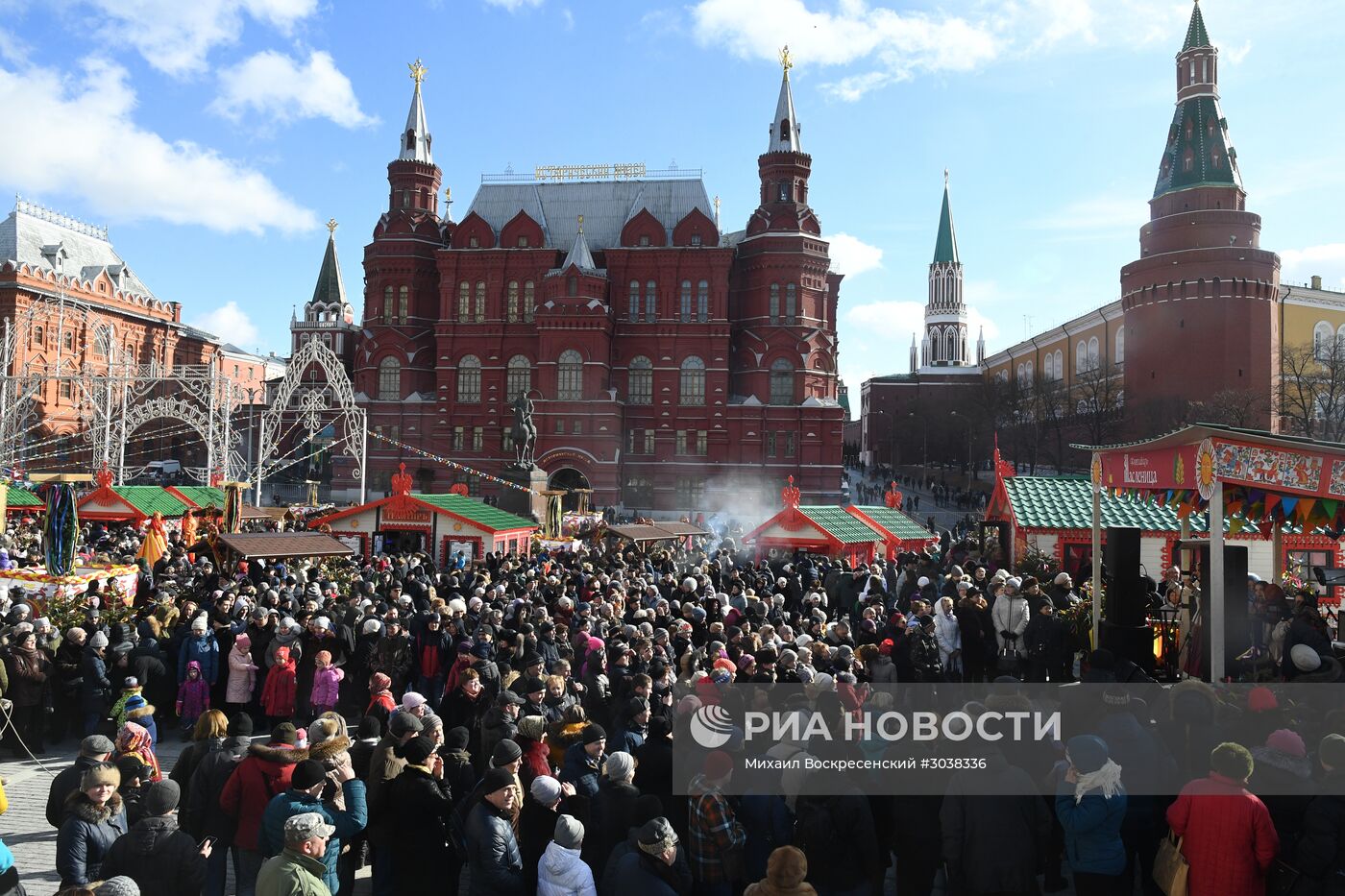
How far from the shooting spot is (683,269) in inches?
2055

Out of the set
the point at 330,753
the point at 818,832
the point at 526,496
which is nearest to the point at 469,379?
the point at 526,496

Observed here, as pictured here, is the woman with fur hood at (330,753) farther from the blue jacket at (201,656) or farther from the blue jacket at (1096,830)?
the blue jacket at (201,656)

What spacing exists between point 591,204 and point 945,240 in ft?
211

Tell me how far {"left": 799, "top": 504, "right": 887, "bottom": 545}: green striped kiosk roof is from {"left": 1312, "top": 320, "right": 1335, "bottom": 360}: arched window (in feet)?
152

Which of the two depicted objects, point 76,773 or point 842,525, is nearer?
point 76,773

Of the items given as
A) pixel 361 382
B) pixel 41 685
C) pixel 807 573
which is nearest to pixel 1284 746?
pixel 41 685

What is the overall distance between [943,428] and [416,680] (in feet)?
241

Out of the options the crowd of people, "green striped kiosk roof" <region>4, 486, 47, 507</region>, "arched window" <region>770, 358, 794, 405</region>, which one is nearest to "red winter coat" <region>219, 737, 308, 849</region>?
the crowd of people

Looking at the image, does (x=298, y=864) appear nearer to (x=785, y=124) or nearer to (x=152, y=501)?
(x=152, y=501)

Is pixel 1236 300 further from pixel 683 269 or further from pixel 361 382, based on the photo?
pixel 361 382

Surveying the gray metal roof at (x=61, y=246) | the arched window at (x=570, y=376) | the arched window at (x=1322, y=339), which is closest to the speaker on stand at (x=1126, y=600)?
the arched window at (x=570, y=376)

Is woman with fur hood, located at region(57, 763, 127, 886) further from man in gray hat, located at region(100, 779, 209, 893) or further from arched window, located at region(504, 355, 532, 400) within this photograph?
arched window, located at region(504, 355, 532, 400)

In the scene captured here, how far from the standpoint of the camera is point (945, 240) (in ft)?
359

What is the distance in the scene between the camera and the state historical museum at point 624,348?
5041 centimetres
